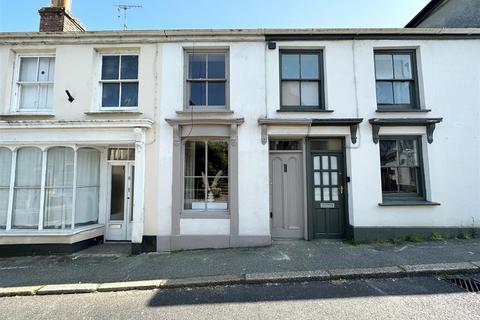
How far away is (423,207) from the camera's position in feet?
22.6

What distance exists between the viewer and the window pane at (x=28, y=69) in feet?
24.6

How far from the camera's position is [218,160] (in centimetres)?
711

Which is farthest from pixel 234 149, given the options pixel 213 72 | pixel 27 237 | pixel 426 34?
pixel 426 34

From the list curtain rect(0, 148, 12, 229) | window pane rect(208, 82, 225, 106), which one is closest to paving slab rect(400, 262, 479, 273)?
window pane rect(208, 82, 225, 106)

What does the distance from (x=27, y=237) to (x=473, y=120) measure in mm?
11962

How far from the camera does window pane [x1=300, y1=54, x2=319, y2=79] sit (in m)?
7.37

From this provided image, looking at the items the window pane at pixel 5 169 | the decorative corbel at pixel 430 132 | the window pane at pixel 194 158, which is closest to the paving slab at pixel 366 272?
the decorative corbel at pixel 430 132

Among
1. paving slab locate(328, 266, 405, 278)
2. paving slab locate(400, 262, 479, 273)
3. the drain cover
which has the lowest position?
the drain cover

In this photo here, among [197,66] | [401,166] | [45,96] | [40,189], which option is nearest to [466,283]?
[401,166]

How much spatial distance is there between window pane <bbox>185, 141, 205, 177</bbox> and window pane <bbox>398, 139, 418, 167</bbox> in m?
5.41

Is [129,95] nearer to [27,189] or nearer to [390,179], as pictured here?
[27,189]

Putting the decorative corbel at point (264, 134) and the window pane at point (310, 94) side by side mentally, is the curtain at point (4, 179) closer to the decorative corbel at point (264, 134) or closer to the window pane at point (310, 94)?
the decorative corbel at point (264, 134)

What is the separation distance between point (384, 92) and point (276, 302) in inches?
247

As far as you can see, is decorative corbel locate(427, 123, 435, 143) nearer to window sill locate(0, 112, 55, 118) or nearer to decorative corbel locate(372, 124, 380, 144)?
decorative corbel locate(372, 124, 380, 144)
